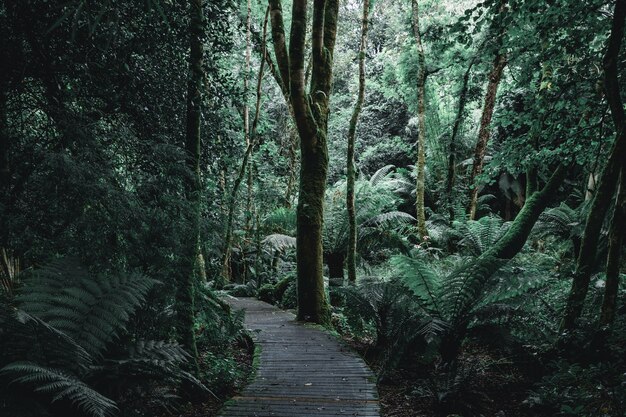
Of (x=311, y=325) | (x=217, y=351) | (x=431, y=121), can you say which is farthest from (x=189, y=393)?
(x=431, y=121)

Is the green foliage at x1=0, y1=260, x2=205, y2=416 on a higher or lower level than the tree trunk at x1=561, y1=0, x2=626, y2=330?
lower

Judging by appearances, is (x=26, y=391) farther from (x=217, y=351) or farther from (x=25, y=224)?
(x=217, y=351)

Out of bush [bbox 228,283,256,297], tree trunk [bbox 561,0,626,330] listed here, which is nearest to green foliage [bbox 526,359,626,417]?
tree trunk [bbox 561,0,626,330]

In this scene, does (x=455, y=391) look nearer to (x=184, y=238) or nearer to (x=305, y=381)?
(x=305, y=381)

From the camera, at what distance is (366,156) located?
2139cm

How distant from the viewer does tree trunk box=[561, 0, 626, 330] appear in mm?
3623

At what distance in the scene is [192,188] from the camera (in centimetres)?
418

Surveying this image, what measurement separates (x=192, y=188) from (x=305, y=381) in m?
2.34

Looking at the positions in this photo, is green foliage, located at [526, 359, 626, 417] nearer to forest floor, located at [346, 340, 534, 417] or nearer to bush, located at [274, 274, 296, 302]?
forest floor, located at [346, 340, 534, 417]

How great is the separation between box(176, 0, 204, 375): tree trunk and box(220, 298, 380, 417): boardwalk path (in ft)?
2.42

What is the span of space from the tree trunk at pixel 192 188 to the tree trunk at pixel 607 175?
3.74 m

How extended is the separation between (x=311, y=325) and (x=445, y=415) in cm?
385

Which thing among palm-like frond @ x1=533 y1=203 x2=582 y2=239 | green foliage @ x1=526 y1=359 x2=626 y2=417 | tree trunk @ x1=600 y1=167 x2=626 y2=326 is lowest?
green foliage @ x1=526 y1=359 x2=626 y2=417

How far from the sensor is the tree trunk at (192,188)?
391 centimetres
